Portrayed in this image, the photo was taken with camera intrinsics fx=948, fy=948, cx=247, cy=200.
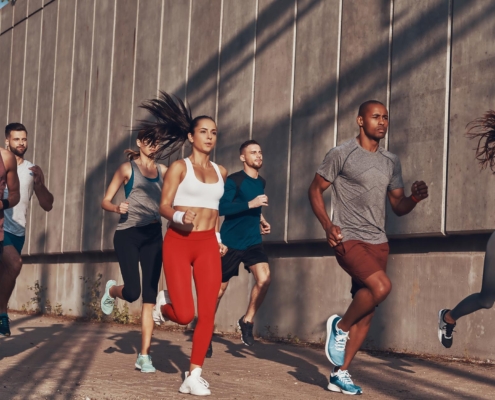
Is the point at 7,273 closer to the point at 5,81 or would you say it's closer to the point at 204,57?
the point at 204,57

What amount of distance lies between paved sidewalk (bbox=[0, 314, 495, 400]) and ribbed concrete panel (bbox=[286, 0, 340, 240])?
177 centimetres

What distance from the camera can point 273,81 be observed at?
13.1 m

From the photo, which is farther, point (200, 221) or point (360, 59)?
point (360, 59)

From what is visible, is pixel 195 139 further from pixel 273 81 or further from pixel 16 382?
Result: pixel 273 81

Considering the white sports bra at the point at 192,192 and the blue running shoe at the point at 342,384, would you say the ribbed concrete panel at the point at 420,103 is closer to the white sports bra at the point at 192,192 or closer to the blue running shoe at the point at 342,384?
the blue running shoe at the point at 342,384

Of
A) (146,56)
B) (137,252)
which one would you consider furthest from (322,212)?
(146,56)

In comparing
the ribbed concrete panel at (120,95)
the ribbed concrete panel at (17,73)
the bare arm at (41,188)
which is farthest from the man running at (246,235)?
the ribbed concrete panel at (17,73)

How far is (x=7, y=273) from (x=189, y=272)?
3569 mm

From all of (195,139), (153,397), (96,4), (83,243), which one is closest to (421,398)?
(153,397)

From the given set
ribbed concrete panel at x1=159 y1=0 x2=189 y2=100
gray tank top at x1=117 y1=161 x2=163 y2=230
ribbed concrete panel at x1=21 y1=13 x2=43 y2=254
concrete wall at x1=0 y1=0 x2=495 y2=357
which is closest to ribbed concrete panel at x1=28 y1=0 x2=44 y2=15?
ribbed concrete panel at x1=21 y1=13 x2=43 y2=254

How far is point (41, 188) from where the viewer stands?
9.62m

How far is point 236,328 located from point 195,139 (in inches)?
245

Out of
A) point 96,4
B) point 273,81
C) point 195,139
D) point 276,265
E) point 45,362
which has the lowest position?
point 45,362

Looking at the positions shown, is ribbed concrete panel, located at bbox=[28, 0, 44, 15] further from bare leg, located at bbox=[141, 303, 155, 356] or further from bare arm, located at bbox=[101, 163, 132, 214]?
bare leg, located at bbox=[141, 303, 155, 356]
